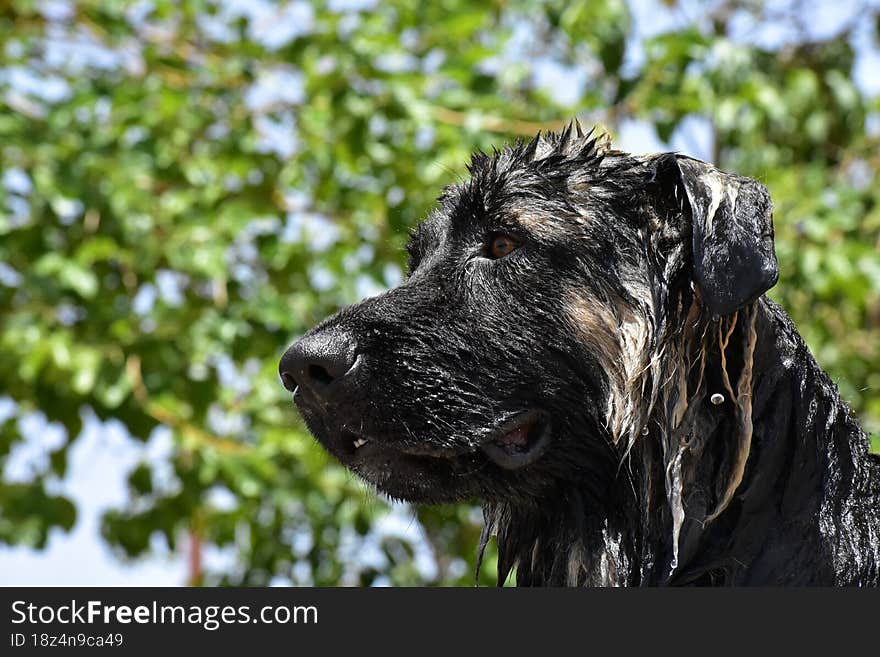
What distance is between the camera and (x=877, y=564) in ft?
8.99

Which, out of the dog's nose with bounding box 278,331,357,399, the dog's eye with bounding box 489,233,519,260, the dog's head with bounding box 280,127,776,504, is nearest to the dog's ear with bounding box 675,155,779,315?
the dog's head with bounding box 280,127,776,504

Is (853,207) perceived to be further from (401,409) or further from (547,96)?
(401,409)

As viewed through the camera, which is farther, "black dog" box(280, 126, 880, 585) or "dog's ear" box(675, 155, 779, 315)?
"black dog" box(280, 126, 880, 585)

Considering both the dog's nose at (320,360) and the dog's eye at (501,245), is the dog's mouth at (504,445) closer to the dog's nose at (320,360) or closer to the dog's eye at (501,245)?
the dog's nose at (320,360)

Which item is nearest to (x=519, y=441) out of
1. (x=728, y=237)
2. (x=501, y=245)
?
(x=501, y=245)

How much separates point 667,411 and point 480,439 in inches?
17.5

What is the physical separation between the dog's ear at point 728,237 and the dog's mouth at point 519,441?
1.65ft

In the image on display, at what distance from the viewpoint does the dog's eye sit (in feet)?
9.70

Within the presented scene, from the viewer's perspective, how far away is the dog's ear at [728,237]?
99.8 inches

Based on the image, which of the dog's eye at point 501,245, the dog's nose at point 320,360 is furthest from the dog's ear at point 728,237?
the dog's nose at point 320,360

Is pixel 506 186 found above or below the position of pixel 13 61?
below

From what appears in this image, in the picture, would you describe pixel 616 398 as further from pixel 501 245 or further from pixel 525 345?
pixel 501 245

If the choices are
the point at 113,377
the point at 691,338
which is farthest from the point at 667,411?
the point at 113,377

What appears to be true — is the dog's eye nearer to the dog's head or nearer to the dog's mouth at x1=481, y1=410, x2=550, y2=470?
the dog's head
